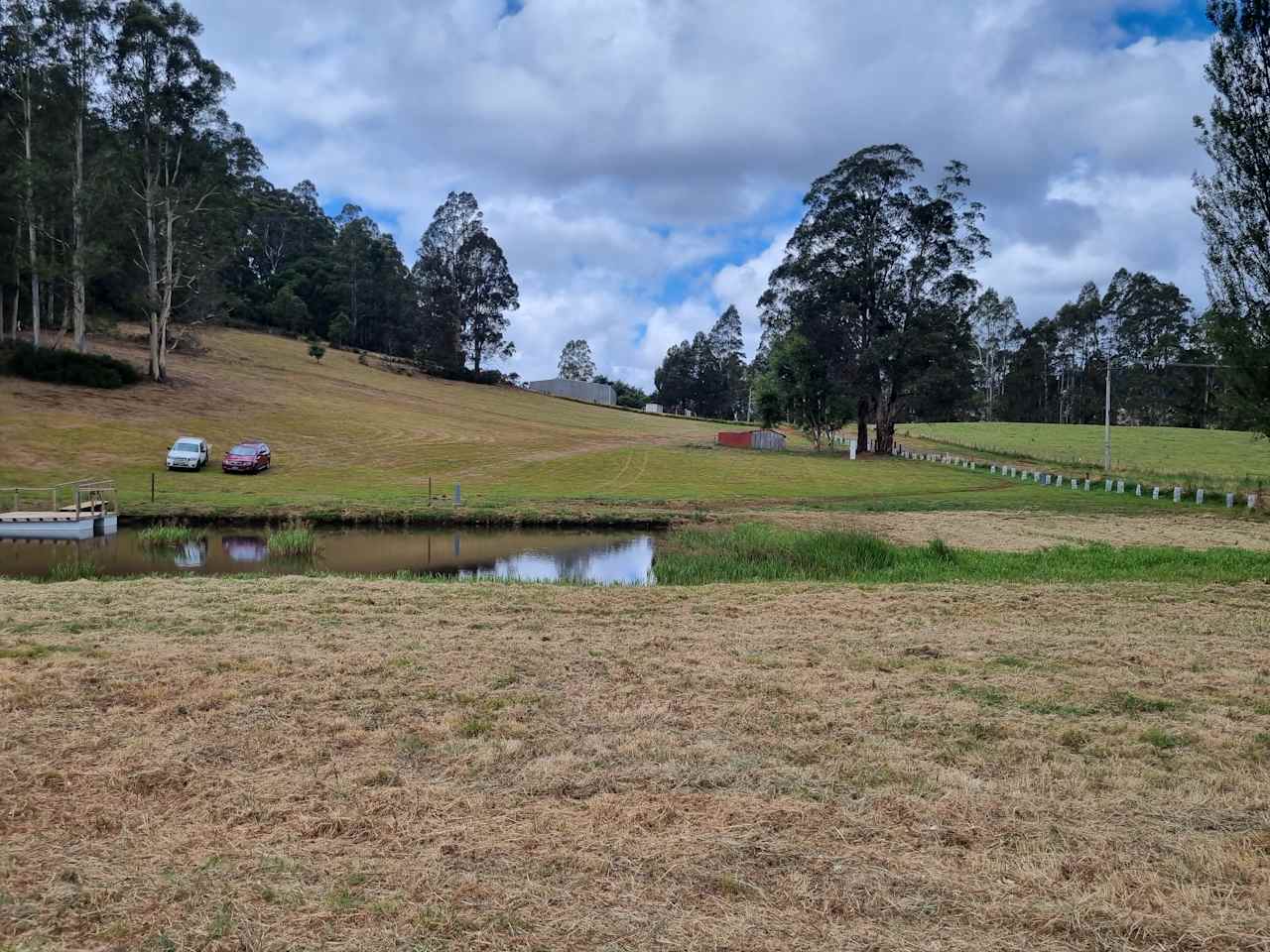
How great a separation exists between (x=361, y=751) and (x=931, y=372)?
53.1m

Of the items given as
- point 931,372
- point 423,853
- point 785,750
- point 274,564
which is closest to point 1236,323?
point 785,750

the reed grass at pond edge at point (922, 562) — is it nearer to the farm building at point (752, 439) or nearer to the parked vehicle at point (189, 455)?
the parked vehicle at point (189, 455)

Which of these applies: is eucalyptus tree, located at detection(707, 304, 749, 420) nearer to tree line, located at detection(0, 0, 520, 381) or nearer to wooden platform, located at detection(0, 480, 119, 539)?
tree line, located at detection(0, 0, 520, 381)

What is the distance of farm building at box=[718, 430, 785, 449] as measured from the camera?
6222 centimetres

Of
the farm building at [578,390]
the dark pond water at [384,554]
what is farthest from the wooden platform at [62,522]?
the farm building at [578,390]

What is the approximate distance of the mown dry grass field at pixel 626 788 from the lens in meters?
3.56

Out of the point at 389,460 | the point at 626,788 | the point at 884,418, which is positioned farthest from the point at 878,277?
the point at 626,788

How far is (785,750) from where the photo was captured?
5.56 metres

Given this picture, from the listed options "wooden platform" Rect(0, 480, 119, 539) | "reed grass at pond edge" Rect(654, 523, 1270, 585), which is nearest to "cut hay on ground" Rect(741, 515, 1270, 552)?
"reed grass at pond edge" Rect(654, 523, 1270, 585)

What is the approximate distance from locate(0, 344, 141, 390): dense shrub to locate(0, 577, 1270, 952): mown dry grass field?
47932mm

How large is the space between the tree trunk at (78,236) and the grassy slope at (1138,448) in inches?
2270

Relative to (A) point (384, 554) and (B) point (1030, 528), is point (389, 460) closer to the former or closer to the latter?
(A) point (384, 554)

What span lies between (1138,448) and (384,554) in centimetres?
6295

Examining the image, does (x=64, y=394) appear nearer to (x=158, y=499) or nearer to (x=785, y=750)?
(x=158, y=499)
